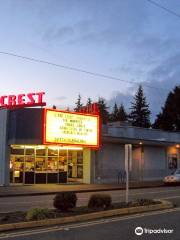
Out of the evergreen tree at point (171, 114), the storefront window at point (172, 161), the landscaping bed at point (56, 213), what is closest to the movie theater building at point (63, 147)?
the storefront window at point (172, 161)

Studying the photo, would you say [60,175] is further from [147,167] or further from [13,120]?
[147,167]

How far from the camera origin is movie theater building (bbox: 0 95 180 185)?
36031 mm

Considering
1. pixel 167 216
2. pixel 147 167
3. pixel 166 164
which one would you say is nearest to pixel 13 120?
pixel 147 167

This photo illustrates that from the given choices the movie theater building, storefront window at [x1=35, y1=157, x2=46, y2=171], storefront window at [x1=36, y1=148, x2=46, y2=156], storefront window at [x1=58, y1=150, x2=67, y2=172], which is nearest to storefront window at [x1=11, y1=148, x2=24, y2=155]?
the movie theater building

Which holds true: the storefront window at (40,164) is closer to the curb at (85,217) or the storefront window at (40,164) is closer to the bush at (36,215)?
the curb at (85,217)

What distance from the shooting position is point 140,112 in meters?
107

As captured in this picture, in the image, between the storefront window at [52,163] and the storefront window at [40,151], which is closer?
the storefront window at [40,151]

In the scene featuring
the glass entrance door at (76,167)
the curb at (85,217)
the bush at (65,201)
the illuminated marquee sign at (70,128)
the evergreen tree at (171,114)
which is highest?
the evergreen tree at (171,114)

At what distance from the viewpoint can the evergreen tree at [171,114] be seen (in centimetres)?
9525

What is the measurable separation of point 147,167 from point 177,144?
4.32 m

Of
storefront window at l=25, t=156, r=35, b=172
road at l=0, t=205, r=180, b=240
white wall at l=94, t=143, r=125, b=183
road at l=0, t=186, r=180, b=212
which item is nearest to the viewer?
road at l=0, t=205, r=180, b=240

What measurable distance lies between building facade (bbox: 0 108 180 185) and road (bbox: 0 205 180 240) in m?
20.8

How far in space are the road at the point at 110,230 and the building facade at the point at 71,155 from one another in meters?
20.8

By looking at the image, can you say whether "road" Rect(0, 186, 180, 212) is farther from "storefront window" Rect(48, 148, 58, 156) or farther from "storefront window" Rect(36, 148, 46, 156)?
"storefront window" Rect(48, 148, 58, 156)
